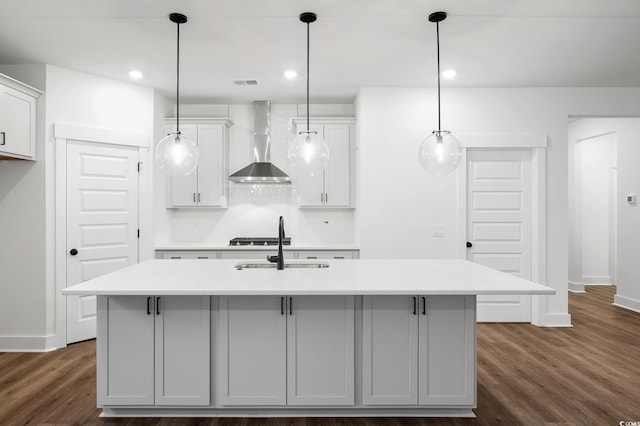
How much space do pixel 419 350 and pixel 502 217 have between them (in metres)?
2.83

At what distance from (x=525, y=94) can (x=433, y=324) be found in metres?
3.47

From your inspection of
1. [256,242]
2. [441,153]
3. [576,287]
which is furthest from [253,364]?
[576,287]

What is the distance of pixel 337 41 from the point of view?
3.46m

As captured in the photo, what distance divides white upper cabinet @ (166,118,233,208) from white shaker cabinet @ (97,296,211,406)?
2.66 m

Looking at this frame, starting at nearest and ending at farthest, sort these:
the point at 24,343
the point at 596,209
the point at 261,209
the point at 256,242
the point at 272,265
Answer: the point at 272,265
the point at 24,343
the point at 256,242
the point at 261,209
the point at 596,209

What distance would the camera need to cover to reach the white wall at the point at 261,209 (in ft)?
17.5

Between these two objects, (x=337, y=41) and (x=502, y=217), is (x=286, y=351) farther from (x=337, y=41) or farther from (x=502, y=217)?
(x=502, y=217)

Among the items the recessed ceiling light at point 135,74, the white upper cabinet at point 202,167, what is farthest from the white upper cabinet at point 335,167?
the recessed ceiling light at point 135,74

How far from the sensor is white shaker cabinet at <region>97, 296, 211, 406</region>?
2484 millimetres

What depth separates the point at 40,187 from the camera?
3873 millimetres

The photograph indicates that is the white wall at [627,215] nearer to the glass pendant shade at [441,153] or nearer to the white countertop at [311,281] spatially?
the white countertop at [311,281]

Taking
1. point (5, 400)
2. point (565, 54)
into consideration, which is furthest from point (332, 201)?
point (5, 400)

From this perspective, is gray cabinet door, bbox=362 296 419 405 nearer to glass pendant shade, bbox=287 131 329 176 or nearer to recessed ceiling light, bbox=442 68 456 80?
glass pendant shade, bbox=287 131 329 176

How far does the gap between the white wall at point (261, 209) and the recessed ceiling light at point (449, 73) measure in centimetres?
144
